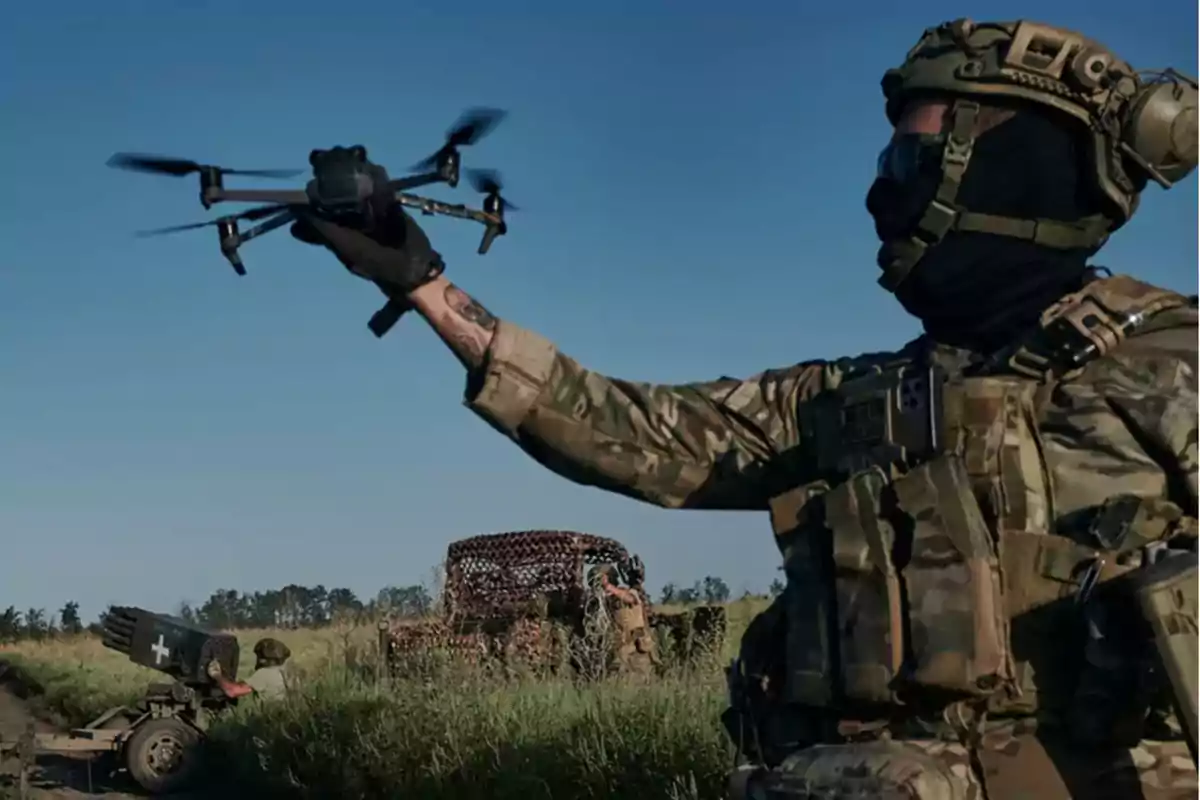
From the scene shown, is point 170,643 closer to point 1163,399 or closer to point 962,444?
point 962,444

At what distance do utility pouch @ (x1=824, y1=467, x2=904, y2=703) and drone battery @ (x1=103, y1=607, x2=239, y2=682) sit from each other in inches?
509

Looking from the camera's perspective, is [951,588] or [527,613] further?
[527,613]

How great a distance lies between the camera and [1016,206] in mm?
3441

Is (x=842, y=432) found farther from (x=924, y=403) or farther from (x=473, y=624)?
(x=473, y=624)

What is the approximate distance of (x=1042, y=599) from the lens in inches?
115

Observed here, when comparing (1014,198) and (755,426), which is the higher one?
(1014,198)

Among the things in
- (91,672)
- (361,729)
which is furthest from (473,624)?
(91,672)

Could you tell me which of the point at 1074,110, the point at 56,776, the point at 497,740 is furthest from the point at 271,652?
the point at 1074,110

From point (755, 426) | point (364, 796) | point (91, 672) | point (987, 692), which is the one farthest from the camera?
point (91, 672)

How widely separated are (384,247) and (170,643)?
43.4 feet

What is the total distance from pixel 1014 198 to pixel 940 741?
1.20 m

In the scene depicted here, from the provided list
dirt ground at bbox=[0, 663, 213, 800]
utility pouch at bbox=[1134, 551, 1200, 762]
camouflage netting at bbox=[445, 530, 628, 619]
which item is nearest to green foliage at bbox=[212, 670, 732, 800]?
dirt ground at bbox=[0, 663, 213, 800]

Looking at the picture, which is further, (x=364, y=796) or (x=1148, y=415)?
(x=364, y=796)

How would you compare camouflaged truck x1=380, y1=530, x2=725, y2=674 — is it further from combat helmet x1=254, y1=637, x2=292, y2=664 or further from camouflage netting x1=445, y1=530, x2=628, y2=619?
combat helmet x1=254, y1=637, x2=292, y2=664
